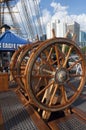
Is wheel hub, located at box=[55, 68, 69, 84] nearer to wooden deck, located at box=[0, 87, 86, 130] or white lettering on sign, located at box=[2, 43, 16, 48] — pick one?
wooden deck, located at box=[0, 87, 86, 130]

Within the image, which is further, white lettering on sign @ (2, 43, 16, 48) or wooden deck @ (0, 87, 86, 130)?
white lettering on sign @ (2, 43, 16, 48)

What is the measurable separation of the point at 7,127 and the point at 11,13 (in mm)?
26416

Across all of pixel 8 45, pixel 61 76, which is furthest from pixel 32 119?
pixel 8 45

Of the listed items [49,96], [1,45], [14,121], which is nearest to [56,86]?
[49,96]

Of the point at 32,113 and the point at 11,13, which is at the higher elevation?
the point at 11,13

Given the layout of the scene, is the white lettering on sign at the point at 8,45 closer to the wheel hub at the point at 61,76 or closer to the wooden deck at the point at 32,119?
the wooden deck at the point at 32,119

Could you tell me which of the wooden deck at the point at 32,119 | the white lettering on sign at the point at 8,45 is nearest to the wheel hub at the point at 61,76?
the wooden deck at the point at 32,119

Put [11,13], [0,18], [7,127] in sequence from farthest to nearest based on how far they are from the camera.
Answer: [11,13] < [0,18] < [7,127]

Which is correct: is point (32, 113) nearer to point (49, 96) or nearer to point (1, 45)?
point (49, 96)

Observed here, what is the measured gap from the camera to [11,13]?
2839 centimetres

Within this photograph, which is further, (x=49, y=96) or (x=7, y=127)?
(x=49, y=96)

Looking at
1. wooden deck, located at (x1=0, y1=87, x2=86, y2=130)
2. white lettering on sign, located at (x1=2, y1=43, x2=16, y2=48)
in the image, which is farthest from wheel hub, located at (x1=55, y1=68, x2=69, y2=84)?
white lettering on sign, located at (x1=2, y1=43, x2=16, y2=48)

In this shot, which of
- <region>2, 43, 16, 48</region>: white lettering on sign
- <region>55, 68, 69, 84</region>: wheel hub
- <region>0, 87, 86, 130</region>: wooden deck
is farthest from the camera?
<region>2, 43, 16, 48</region>: white lettering on sign

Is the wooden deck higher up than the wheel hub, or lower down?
lower down
